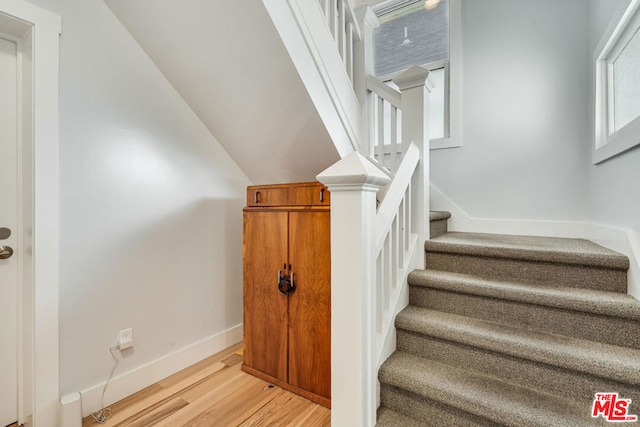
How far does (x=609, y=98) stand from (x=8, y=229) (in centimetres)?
333

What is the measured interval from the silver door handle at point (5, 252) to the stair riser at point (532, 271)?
2.25m

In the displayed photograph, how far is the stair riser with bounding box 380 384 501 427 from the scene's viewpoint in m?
1.14

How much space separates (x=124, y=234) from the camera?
1734mm

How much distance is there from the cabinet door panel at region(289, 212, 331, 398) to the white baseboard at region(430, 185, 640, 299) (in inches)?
52.1

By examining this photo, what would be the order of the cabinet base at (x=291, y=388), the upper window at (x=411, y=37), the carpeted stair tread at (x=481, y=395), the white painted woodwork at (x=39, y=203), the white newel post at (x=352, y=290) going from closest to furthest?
the carpeted stair tread at (x=481, y=395), the white newel post at (x=352, y=290), the white painted woodwork at (x=39, y=203), the cabinet base at (x=291, y=388), the upper window at (x=411, y=37)

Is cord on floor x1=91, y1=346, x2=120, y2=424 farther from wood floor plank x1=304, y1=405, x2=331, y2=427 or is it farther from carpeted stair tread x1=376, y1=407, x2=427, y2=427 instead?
carpeted stair tread x1=376, y1=407, x2=427, y2=427

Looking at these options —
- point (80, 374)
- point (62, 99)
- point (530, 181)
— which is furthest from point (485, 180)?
point (80, 374)

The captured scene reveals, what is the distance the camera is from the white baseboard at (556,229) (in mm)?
1278

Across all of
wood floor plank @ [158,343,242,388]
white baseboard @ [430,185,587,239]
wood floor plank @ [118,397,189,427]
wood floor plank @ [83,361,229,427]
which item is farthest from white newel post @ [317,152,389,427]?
white baseboard @ [430,185,587,239]

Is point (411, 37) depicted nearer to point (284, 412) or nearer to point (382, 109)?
point (382, 109)

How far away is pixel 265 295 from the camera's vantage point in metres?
1.92

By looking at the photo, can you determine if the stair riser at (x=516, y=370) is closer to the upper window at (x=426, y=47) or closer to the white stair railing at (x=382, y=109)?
the white stair railing at (x=382, y=109)

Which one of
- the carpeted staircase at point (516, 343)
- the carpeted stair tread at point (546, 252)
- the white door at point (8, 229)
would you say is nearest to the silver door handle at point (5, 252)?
the white door at point (8, 229)

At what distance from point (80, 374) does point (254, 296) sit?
3.24 ft
